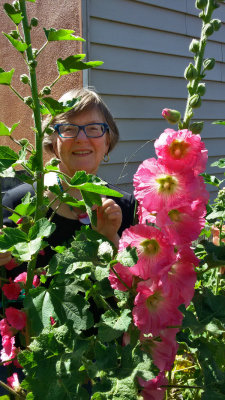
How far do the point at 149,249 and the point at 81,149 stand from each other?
1.24 meters

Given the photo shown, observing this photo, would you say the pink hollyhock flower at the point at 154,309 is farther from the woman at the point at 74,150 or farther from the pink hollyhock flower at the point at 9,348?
the woman at the point at 74,150

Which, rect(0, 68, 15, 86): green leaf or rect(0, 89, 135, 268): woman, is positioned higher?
rect(0, 68, 15, 86): green leaf

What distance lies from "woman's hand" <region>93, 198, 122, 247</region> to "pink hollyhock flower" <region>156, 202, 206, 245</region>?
0.30 m

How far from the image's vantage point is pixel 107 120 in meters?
2.31

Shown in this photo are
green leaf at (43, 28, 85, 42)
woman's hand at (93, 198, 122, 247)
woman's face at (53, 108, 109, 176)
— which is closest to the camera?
green leaf at (43, 28, 85, 42)

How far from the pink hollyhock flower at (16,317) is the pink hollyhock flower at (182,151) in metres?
0.46

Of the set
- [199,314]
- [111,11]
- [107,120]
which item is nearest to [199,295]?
[199,314]

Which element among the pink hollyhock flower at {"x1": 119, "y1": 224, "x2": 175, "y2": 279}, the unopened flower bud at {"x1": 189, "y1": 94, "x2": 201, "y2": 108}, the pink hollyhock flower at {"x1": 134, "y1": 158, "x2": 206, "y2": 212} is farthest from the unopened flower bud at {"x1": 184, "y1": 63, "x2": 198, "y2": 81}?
the pink hollyhock flower at {"x1": 119, "y1": 224, "x2": 175, "y2": 279}

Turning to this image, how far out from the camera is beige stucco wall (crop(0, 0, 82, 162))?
167 inches

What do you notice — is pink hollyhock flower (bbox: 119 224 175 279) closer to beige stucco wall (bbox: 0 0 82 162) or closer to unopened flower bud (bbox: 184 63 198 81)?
unopened flower bud (bbox: 184 63 198 81)

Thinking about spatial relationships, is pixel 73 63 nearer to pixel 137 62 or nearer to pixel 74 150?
pixel 74 150

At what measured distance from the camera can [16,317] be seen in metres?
0.97

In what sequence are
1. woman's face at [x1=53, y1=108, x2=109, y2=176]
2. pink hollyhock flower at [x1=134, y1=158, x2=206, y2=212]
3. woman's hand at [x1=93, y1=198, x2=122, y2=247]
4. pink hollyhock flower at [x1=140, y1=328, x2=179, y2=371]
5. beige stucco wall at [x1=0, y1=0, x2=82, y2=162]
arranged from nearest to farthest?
pink hollyhock flower at [x1=134, y1=158, x2=206, y2=212] < pink hollyhock flower at [x1=140, y1=328, x2=179, y2=371] < woman's hand at [x1=93, y1=198, x2=122, y2=247] < woman's face at [x1=53, y1=108, x2=109, y2=176] < beige stucco wall at [x1=0, y1=0, x2=82, y2=162]

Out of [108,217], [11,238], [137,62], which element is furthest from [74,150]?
[137,62]
